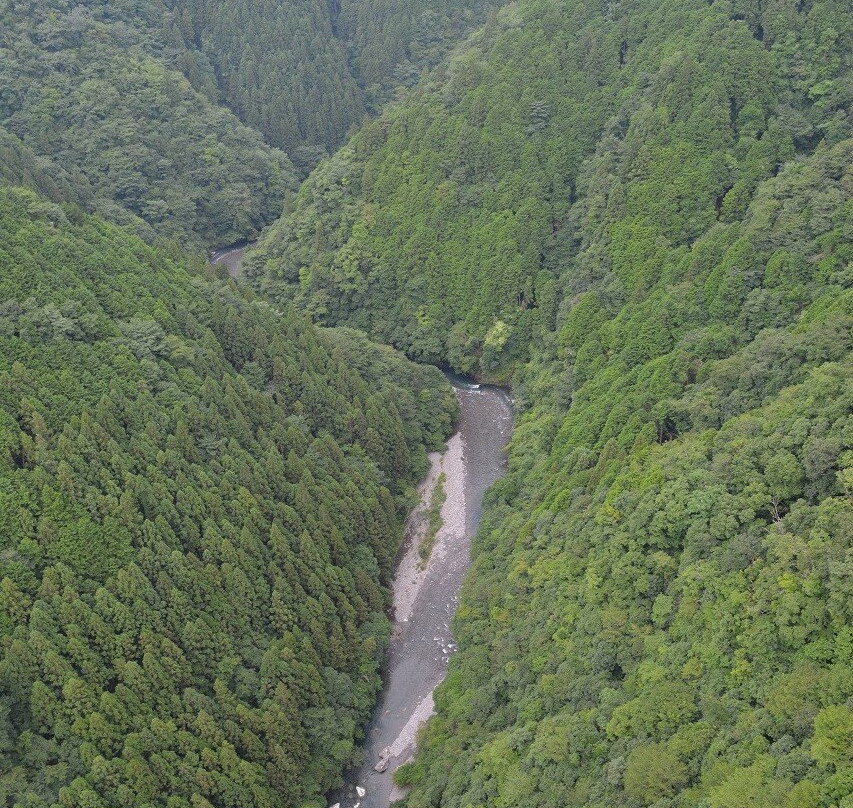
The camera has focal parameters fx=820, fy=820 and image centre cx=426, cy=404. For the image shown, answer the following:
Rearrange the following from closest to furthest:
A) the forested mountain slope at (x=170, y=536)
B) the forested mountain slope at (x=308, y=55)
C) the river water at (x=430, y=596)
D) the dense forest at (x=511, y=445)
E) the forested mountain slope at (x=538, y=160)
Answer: the dense forest at (x=511, y=445) → the forested mountain slope at (x=170, y=536) → the river water at (x=430, y=596) → the forested mountain slope at (x=538, y=160) → the forested mountain slope at (x=308, y=55)

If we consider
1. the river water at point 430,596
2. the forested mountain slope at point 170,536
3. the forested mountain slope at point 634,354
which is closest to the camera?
the forested mountain slope at point 634,354

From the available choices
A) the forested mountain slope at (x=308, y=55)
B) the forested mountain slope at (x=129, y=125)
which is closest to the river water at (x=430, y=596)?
the forested mountain slope at (x=129, y=125)

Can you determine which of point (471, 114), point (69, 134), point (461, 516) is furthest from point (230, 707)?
point (69, 134)

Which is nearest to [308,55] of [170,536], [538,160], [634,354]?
[538,160]

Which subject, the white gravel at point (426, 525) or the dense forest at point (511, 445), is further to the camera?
the white gravel at point (426, 525)

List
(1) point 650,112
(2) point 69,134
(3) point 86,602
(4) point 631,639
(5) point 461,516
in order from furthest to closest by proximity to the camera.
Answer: (2) point 69,134, (1) point 650,112, (5) point 461,516, (3) point 86,602, (4) point 631,639

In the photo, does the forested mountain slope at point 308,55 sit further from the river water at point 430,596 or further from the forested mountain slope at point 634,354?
the river water at point 430,596

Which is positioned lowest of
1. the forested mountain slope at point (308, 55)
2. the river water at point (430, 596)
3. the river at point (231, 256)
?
the river water at point (430, 596)

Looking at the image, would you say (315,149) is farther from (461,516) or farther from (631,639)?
(631,639)
